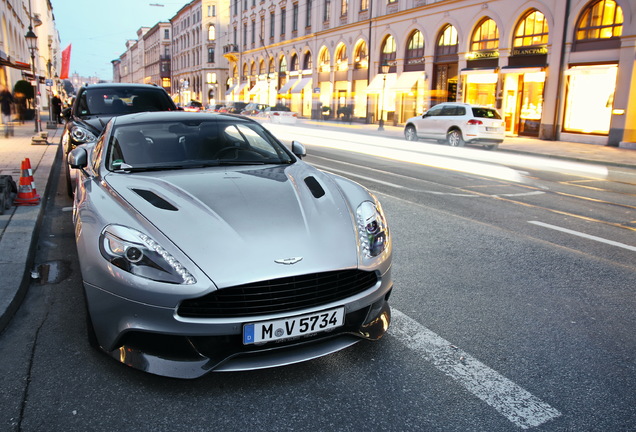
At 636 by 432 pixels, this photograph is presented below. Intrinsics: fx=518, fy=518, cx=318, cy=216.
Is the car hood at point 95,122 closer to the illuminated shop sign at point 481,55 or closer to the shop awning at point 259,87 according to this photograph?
the illuminated shop sign at point 481,55

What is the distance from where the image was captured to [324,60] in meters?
47.2

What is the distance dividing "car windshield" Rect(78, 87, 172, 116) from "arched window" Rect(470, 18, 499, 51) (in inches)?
896

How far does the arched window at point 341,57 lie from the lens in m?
43.6

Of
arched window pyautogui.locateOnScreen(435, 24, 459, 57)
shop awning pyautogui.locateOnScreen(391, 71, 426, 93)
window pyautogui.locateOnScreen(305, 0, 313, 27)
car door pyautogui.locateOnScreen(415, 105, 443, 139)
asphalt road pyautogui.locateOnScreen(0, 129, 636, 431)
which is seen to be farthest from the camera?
window pyautogui.locateOnScreen(305, 0, 313, 27)

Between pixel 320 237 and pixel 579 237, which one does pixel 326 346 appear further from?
pixel 579 237

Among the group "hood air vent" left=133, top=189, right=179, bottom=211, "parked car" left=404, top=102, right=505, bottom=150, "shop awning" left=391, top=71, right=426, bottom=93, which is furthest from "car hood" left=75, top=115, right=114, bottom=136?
"shop awning" left=391, top=71, right=426, bottom=93

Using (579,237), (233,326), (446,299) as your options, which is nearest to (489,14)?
(579,237)

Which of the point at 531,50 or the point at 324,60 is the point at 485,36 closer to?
the point at 531,50

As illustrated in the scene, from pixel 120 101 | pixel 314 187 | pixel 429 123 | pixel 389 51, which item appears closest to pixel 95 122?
pixel 120 101

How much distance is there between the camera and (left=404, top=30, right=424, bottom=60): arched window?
34094 mm

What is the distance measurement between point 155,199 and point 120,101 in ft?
24.7

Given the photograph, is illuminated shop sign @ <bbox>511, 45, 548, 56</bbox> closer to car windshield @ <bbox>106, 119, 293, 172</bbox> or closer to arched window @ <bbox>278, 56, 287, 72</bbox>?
car windshield @ <bbox>106, 119, 293, 172</bbox>

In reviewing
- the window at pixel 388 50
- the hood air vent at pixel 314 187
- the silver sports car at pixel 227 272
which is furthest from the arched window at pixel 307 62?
the silver sports car at pixel 227 272

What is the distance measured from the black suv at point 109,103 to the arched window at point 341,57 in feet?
114
